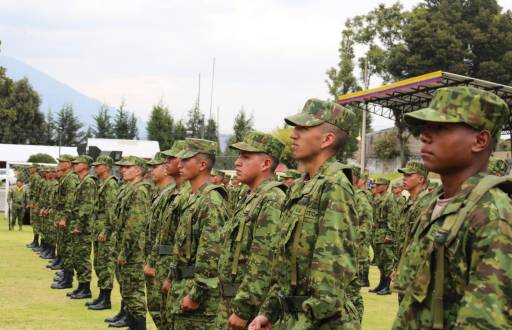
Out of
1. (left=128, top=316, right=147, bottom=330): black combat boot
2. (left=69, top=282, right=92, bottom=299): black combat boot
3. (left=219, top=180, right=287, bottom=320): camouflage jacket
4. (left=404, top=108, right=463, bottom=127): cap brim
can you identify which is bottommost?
(left=69, top=282, right=92, bottom=299): black combat boot

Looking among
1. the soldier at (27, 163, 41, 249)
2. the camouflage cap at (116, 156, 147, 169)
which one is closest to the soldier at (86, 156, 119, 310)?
the camouflage cap at (116, 156, 147, 169)

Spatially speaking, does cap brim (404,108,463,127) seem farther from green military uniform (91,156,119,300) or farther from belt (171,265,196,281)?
green military uniform (91,156,119,300)

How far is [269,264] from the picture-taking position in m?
4.23

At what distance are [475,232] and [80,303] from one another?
29.3 ft

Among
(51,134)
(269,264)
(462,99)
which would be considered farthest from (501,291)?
(51,134)

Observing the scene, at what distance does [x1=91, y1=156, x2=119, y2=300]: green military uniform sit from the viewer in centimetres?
966

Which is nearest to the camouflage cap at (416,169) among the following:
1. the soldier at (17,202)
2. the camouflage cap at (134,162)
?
Answer: the camouflage cap at (134,162)

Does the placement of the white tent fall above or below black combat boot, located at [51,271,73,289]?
above

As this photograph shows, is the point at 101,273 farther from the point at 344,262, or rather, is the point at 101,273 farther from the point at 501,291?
the point at 501,291

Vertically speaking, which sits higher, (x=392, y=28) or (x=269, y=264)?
(x=392, y=28)

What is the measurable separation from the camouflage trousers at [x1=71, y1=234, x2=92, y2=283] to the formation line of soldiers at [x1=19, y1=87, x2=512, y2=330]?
9.88 ft

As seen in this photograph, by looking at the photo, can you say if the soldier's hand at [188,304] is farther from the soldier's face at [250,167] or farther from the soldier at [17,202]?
the soldier at [17,202]

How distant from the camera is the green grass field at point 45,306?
8906 mm

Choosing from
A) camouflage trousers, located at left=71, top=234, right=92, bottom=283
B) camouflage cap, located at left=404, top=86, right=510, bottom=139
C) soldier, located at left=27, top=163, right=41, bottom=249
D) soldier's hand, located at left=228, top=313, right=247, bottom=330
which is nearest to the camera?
camouflage cap, located at left=404, top=86, right=510, bottom=139
